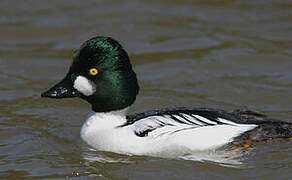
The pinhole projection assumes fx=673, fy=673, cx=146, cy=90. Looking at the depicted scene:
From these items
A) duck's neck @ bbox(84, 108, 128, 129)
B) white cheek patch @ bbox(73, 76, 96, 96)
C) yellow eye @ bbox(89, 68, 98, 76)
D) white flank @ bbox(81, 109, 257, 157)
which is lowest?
white flank @ bbox(81, 109, 257, 157)

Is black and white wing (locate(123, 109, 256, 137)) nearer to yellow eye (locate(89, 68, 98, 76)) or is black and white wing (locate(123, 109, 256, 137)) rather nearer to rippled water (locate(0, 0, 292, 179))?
rippled water (locate(0, 0, 292, 179))

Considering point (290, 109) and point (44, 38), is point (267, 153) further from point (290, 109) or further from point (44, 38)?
point (44, 38)

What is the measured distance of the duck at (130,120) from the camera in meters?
8.43

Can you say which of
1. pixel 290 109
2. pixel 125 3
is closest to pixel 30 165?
pixel 290 109

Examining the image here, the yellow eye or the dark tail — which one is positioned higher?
the yellow eye

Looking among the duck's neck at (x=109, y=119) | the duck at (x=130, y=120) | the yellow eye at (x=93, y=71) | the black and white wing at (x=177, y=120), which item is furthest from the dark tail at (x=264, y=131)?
the yellow eye at (x=93, y=71)

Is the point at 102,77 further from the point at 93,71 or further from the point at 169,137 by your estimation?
the point at 169,137

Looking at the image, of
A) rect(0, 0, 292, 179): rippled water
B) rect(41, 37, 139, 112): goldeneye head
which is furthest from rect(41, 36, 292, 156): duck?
rect(0, 0, 292, 179): rippled water

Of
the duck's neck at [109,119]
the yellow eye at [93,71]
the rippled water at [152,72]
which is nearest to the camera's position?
the rippled water at [152,72]

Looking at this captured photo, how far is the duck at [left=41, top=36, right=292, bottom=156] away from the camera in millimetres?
8430

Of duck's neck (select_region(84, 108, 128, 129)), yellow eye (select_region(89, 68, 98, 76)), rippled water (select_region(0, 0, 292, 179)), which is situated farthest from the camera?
duck's neck (select_region(84, 108, 128, 129))

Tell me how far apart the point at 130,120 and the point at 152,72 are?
3.88 m

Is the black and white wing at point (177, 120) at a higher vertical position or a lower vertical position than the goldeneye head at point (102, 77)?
lower

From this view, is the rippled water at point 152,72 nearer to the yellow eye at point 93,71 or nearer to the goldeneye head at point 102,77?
the goldeneye head at point 102,77
